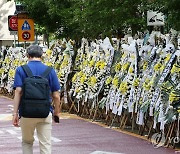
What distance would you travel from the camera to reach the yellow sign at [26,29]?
23.3 metres

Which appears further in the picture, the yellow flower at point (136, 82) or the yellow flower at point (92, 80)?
the yellow flower at point (92, 80)

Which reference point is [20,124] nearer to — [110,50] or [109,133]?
[109,133]

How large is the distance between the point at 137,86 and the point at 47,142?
5361 mm

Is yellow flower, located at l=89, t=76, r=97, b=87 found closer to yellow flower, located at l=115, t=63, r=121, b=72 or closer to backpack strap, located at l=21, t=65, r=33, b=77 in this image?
yellow flower, located at l=115, t=63, r=121, b=72

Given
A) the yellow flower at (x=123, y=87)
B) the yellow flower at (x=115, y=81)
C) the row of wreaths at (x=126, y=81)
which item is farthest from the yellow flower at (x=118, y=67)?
the yellow flower at (x=123, y=87)

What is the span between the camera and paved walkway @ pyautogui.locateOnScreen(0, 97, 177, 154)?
11.0 m

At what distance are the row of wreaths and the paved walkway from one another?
0.49m

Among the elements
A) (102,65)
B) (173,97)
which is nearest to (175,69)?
(173,97)

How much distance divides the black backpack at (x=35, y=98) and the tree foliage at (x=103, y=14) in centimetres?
458

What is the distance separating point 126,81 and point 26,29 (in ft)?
34.3

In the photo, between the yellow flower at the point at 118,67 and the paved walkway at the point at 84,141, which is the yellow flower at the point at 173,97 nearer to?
the paved walkway at the point at 84,141

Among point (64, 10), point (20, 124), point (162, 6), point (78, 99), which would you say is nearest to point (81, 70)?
point (78, 99)

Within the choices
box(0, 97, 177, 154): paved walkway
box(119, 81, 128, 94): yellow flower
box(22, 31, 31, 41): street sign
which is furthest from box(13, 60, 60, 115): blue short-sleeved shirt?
box(22, 31, 31, 41): street sign

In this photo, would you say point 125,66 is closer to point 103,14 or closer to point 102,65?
point 102,65
